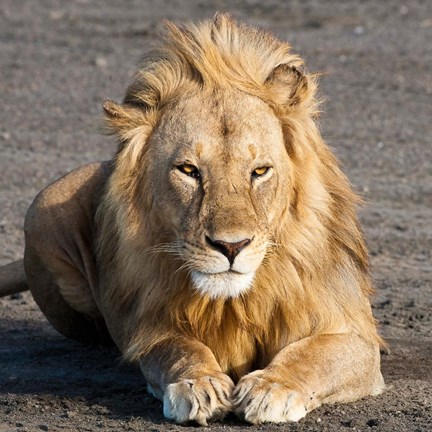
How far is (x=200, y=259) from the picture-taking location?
166 inches

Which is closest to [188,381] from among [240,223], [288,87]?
[240,223]

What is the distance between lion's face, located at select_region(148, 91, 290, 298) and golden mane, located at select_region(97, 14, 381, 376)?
6 cm

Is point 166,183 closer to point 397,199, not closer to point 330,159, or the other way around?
point 330,159

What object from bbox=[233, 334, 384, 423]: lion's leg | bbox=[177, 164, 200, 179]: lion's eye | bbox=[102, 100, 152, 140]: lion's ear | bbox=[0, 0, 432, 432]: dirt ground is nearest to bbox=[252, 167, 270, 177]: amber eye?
bbox=[177, 164, 200, 179]: lion's eye

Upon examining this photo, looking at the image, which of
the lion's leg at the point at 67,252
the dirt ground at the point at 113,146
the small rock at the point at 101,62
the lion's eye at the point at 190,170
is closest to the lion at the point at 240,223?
the lion's eye at the point at 190,170

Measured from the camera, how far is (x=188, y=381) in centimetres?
425

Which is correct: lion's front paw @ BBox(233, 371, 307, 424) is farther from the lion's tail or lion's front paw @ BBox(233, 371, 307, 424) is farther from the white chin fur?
the lion's tail

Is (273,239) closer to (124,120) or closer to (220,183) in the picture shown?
(220,183)

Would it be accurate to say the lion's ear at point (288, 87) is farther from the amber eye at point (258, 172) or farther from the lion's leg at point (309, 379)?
the lion's leg at point (309, 379)

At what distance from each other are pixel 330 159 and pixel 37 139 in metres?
5.56

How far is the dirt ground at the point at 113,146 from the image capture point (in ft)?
15.4

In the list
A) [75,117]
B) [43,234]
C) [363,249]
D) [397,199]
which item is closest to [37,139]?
[75,117]

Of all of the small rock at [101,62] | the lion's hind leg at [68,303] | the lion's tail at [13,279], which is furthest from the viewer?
the small rock at [101,62]

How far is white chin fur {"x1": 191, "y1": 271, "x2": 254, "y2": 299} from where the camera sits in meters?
4.20
